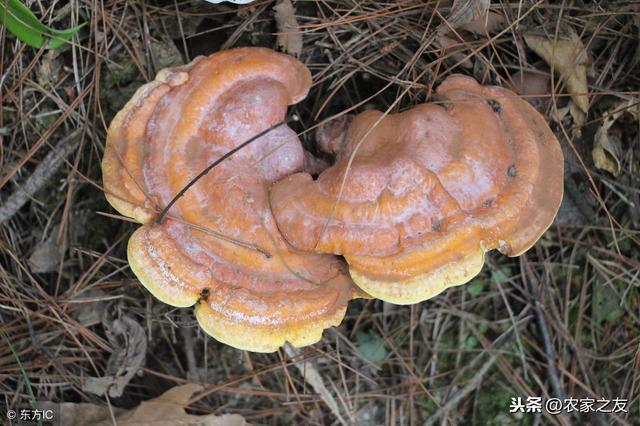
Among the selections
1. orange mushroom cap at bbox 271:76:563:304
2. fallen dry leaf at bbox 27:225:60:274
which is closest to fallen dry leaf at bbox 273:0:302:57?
orange mushroom cap at bbox 271:76:563:304

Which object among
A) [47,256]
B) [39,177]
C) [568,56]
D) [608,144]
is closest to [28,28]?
[39,177]

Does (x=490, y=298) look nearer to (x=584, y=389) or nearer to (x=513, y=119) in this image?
(x=584, y=389)

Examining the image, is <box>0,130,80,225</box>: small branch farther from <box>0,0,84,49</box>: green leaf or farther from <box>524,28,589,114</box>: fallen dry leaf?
<box>524,28,589,114</box>: fallen dry leaf

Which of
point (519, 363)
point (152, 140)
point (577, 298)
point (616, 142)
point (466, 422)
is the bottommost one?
point (466, 422)

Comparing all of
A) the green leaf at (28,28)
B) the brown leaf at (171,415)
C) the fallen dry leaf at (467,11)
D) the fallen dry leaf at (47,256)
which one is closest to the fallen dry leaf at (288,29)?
the fallen dry leaf at (467,11)

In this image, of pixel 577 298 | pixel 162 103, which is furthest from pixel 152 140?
pixel 577 298

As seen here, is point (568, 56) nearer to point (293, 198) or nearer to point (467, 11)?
point (467, 11)
